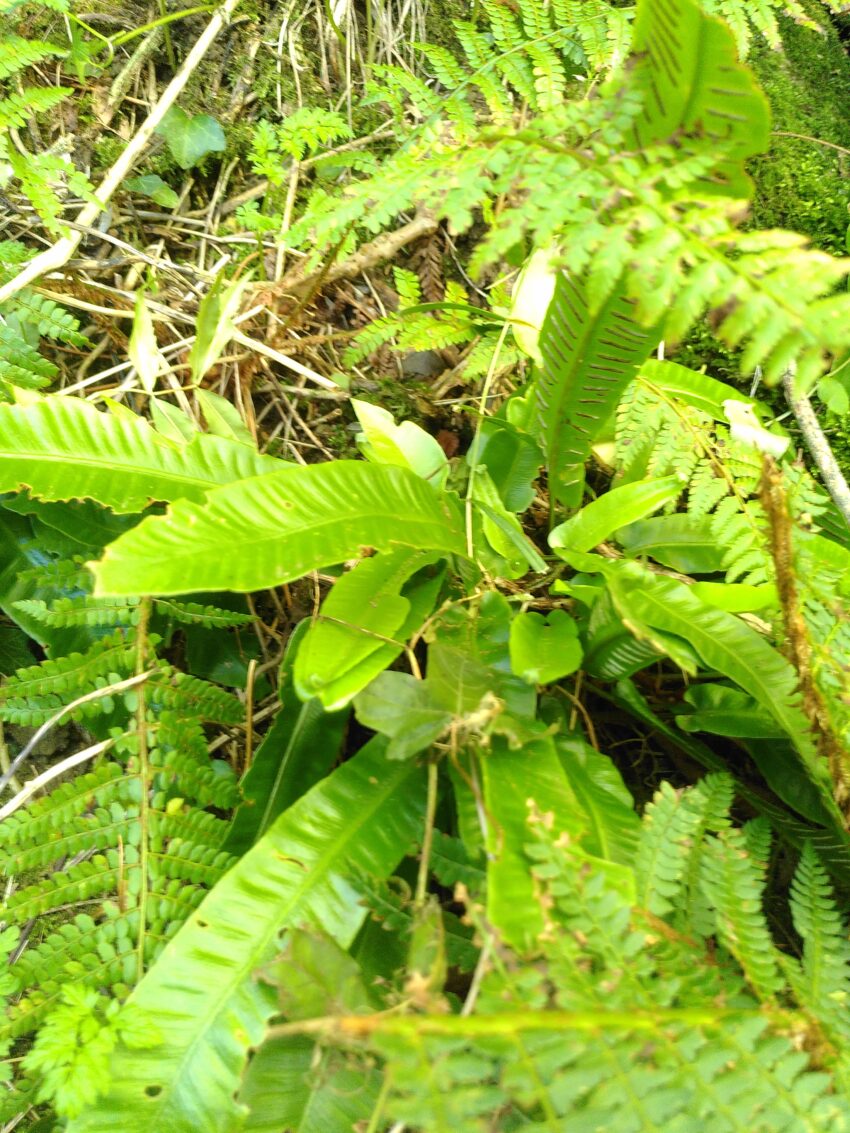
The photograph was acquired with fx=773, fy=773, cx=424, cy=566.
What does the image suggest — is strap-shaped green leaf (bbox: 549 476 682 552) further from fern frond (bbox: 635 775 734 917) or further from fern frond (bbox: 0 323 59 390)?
fern frond (bbox: 0 323 59 390)

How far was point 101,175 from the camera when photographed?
165cm

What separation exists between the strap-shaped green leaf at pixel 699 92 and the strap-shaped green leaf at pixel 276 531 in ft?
1.69

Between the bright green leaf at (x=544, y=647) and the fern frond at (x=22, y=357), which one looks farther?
the fern frond at (x=22, y=357)

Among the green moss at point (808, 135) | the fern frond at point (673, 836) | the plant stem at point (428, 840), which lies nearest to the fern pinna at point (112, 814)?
the plant stem at point (428, 840)

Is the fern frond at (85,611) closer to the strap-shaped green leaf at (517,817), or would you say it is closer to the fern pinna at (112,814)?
the fern pinna at (112,814)

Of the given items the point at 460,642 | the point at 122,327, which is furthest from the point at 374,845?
the point at 122,327

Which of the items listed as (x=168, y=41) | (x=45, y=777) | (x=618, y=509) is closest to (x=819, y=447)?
(x=618, y=509)

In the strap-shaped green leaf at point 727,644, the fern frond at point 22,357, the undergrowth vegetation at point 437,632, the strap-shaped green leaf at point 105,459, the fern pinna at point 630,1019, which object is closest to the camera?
the fern pinna at point 630,1019

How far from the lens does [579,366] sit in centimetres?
105

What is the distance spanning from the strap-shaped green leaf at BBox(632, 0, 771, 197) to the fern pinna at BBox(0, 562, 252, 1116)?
83 centimetres

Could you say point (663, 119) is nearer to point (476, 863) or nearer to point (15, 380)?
point (476, 863)

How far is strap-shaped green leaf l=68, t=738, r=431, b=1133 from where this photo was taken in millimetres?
789

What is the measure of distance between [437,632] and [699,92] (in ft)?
2.35

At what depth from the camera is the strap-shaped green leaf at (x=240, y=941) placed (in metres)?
0.79
